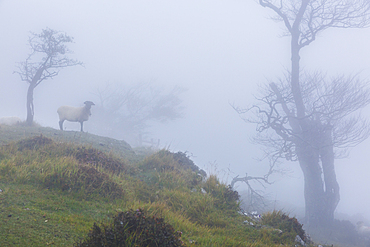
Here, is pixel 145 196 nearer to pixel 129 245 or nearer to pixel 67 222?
pixel 67 222

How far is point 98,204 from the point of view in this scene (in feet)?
17.3

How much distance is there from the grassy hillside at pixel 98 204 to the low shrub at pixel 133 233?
0.03 m

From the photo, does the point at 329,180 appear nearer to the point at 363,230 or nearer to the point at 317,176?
the point at 317,176

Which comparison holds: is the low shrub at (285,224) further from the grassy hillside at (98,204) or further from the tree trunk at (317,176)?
the tree trunk at (317,176)

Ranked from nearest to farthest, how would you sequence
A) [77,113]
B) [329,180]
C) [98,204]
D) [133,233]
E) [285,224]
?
[133,233]
[98,204]
[285,224]
[77,113]
[329,180]

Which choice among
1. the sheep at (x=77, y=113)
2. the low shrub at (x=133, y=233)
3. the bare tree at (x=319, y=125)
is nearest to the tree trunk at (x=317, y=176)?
the bare tree at (x=319, y=125)

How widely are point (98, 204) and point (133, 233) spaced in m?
2.16

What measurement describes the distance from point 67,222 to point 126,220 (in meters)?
1.06

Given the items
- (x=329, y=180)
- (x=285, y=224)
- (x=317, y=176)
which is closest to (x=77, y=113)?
(x=285, y=224)

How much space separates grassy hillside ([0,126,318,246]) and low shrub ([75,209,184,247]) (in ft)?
0.11

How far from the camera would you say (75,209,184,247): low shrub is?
3102 mm

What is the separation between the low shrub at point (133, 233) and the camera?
310 centimetres

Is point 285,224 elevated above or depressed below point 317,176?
below

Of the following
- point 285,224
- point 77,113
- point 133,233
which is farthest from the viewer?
point 77,113
